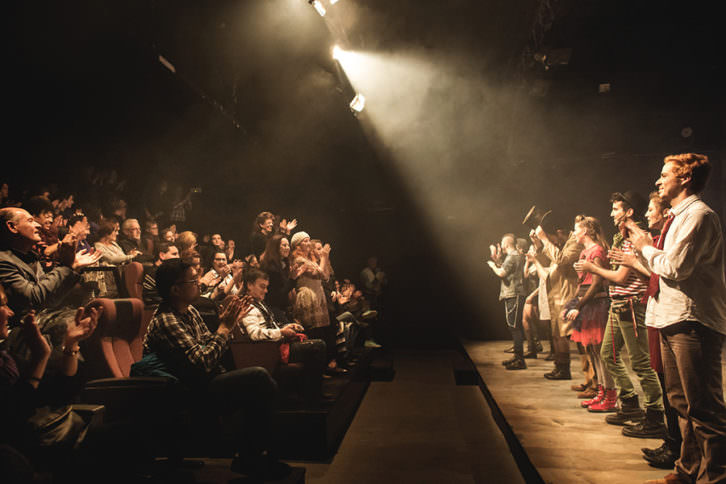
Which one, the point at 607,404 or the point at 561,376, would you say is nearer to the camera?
the point at 607,404

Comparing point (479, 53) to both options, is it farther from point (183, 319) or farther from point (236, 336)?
point (183, 319)

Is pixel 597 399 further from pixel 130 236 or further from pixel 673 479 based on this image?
pixel 130 236

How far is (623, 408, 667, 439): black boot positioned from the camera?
2.78 m

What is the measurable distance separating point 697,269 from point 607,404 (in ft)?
6.11

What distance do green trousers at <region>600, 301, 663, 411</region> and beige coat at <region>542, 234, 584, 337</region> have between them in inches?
38.5

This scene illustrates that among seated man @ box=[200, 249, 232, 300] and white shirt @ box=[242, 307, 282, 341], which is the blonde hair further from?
seated man @ box=[200, 249, 232, 300]

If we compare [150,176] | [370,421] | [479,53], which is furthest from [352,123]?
[370,421]

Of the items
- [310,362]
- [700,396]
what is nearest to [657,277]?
[700,396]

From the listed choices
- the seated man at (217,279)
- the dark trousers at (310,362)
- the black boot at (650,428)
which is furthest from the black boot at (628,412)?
the seated man at (217,279)

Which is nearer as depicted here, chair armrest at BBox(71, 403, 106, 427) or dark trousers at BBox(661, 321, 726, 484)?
chair armrest at BBox(71, 403, 106, 427)

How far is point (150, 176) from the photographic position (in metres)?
5.15

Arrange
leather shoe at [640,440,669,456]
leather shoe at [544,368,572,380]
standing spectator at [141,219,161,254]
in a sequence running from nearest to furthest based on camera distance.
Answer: leather shoe at [640,440,669,456]
standing spectator at [141,219,161,254]
leather shoe at [544,368,572,380]

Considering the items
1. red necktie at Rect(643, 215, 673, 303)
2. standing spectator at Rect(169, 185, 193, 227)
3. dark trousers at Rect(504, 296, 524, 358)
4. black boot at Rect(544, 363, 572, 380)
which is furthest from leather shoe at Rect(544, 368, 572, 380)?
standing spectator at Rect(169, 185, 193, 227)

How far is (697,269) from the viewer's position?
198 centimetres
